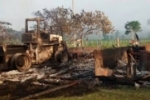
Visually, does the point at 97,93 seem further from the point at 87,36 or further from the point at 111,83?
the point at 87,36

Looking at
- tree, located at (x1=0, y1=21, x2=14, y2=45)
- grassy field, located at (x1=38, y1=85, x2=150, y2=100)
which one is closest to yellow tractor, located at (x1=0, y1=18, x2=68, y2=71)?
grassy field, located at (x1=38, y1=85, x2=150, y2=100)

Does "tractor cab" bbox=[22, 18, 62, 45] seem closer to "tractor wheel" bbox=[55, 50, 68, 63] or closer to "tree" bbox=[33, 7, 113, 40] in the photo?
"tractor wheel" bbox=[55, 50, 68, 63]

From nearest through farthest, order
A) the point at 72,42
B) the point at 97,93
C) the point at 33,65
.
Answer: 1. the point at 97,93
2. the point at 33,65
3. the point at 72,42

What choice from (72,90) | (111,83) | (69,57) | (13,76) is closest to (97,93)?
(72,90)

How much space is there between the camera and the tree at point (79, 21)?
4406cm

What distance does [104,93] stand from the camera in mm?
10453

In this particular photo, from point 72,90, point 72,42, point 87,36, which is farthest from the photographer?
point 87,36

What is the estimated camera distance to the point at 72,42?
4312 centimetres

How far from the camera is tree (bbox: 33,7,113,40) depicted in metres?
44.1

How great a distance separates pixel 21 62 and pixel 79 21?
29.1 metres

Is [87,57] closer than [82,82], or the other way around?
[82,82]

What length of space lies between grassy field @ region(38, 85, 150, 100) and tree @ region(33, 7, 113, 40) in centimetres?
3237

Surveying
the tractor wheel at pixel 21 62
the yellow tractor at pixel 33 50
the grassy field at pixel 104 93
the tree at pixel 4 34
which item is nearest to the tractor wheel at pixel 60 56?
the yellow tractor at pixel 33 50

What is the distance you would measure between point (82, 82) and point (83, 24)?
106 ft
